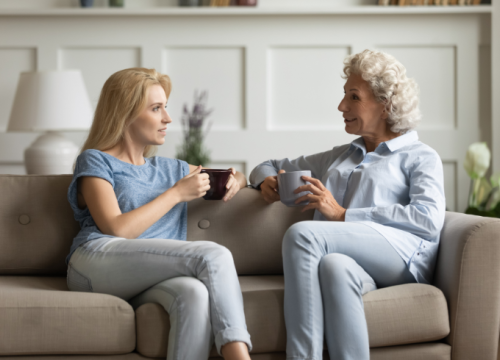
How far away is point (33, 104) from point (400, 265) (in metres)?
2.17

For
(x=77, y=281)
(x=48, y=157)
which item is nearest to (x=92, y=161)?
(x=77, y=281)

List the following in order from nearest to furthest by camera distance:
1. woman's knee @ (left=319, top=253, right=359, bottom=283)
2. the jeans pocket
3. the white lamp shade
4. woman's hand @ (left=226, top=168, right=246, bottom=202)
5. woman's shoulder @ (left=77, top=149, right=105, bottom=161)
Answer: woman's knee @ (left=319, top=253, right=359, bottom=283) → the jeans pocket → woman's shoulder @ (left=77, top=149, right=105, bottom=161) → woman's hand @ (left=226, top=168, right=246, bottom=202) → the white lamp shade

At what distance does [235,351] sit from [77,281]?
53cm

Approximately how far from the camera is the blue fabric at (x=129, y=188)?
1557 millimetres

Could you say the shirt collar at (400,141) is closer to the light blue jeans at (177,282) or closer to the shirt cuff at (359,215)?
the shirt cuff at (359,215)

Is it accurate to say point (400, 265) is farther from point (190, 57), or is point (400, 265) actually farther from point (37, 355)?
point (190, 57)

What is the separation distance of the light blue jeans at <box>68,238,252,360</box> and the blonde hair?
Answer: 0.36 m

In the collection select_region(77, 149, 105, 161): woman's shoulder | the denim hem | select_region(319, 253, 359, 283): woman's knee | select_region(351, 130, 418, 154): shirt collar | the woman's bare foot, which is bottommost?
the woman's bare foot

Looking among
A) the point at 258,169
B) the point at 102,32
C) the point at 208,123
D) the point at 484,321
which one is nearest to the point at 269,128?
the point at 208,123

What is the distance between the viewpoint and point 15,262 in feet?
5.80

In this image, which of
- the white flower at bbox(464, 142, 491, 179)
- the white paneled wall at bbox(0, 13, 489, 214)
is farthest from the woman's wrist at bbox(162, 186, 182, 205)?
the white flower at bbox(464, 142, 491, 179)

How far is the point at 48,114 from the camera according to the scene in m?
2.79

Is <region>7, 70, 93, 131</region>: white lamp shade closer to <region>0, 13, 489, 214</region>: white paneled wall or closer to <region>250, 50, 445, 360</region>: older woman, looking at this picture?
<region>0, 13, 489, 214</region>: white paneled wall

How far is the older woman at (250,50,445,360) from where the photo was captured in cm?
135
